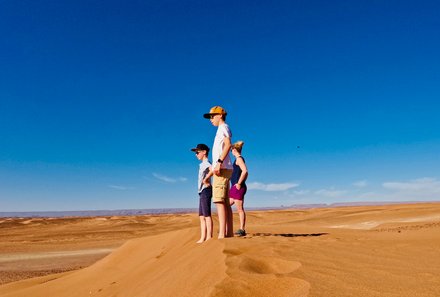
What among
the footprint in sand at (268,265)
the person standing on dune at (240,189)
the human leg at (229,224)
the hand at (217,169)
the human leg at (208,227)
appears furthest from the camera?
the person standing on dune at (240,189)

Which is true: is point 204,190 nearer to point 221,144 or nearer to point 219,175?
point 219,175

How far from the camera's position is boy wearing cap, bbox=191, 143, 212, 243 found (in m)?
5.40

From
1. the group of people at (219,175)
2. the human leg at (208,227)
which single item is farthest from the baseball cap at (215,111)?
the human leg at (208,227)

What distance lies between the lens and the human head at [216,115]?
5121 mm

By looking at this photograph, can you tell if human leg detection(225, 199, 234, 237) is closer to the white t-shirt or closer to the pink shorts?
the white t-shirt

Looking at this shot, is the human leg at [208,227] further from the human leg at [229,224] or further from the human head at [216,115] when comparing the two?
the human head at [216,115]

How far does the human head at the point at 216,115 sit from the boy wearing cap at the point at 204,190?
0.78 meters

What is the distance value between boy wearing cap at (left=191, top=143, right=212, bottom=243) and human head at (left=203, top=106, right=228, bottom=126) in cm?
78

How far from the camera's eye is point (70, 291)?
15.7 feet

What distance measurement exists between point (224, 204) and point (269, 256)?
180 centimetres

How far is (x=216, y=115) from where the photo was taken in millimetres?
5125

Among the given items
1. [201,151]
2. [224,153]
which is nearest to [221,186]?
[224,153]

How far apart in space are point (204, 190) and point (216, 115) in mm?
1258

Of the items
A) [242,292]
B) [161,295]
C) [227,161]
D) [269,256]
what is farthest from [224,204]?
[242,292]
